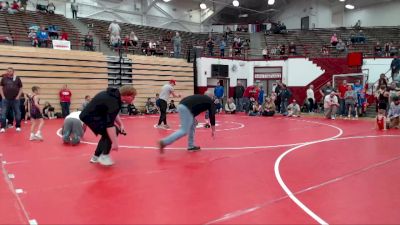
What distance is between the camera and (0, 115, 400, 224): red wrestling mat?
383cm

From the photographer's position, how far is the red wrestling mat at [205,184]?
383 centimetres

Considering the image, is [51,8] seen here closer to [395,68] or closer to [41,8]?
[41,8]

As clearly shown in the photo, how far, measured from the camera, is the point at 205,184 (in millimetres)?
5039

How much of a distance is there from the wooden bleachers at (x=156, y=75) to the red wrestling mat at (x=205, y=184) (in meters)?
12.9

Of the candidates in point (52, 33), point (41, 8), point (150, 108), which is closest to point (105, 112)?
point (150, 108)

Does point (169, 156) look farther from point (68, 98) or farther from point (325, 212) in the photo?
point (68, 98)

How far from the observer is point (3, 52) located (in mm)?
16250

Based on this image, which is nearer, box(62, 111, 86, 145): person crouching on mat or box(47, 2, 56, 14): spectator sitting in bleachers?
box(62, 111, 86, 145): person crouching on mat

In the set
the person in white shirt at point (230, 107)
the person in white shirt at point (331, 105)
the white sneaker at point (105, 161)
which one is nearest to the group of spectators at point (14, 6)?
the person in white shirt at point (230, 107)

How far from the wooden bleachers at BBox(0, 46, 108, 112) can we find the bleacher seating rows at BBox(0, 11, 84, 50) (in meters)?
1.46

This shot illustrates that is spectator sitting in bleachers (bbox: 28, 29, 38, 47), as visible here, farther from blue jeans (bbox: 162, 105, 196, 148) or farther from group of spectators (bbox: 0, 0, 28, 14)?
blue jeans (bbox: 162, 105, 196, 148)

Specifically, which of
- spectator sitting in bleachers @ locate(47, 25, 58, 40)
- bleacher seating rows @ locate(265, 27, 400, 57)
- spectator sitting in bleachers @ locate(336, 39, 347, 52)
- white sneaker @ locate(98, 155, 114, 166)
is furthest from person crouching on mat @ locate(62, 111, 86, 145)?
spectator sitting in bleachers @ locate(336, 39, 347, 52)

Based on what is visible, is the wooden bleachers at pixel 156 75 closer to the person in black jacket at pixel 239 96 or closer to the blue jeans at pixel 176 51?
the blue jeans at pixel 176 51

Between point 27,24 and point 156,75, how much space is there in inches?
318
